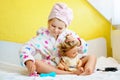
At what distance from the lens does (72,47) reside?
3.87 feet

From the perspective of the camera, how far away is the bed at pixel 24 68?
0.98 m

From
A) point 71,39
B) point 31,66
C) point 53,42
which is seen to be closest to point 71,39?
point 71,39

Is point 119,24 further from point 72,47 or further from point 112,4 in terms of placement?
point 72,47

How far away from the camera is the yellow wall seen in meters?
1.57

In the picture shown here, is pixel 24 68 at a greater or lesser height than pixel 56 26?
lesser

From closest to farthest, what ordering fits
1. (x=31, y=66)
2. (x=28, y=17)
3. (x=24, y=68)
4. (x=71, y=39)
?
(x=31, y=66), (x=71, y=39), (x=24, y=68), (x=28, y=17)

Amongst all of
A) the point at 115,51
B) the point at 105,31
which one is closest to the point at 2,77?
the point at 115,51

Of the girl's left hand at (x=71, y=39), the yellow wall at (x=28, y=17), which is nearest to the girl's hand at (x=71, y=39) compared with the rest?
the girl's left hand at (x=71, y=39)

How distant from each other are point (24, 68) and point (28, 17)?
0.48 metres

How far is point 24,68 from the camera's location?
1283mm

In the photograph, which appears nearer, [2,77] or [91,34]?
[2,77]

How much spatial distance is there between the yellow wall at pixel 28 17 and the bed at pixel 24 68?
0.22ft

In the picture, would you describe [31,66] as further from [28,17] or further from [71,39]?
[28,17]

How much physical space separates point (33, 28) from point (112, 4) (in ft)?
2.43
